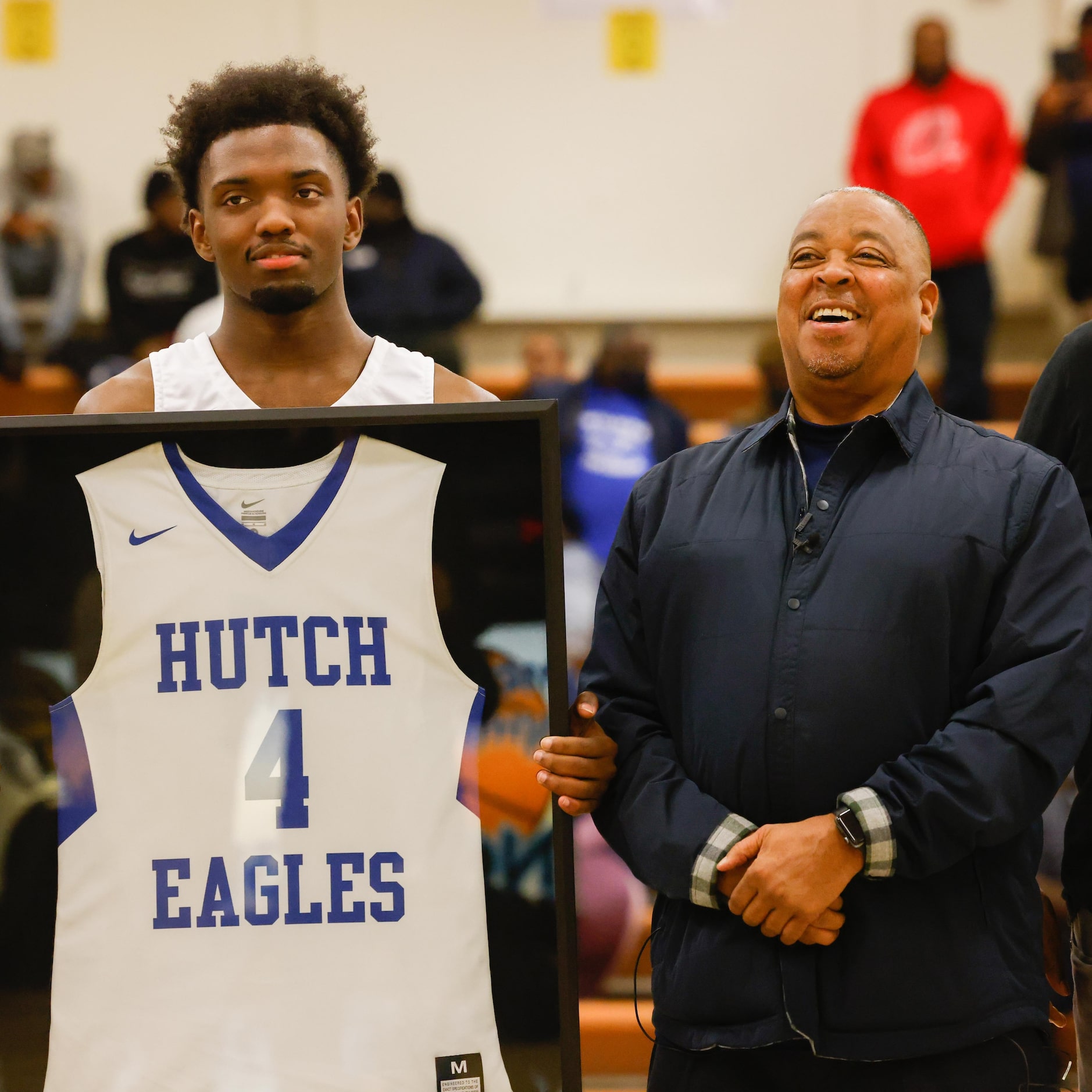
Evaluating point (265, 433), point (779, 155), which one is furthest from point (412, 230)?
point (265, 433)

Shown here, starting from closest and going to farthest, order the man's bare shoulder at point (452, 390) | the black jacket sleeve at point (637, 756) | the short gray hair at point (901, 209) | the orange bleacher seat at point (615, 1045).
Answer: the black jacket sleeve at point (637, 756)
the short gray hair at point (901, 209)
the man's bare shoulder at point (452, 390)
the orange bleacher seat at point (615, 1045)

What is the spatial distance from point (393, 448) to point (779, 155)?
584 cm

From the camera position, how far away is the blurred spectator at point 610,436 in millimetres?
5082

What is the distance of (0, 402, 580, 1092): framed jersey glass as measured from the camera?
1909 mm

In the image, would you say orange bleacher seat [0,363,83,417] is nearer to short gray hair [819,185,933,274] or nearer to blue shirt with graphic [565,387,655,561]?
blue shirt with graphic [565,387,655,561]

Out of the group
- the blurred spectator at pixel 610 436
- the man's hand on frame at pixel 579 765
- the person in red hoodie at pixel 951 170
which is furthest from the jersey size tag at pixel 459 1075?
the person in red hoodie at pixel 951 170

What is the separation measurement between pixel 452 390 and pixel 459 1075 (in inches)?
41.3

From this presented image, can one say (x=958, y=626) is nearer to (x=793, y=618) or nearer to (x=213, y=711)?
(x=793, y=618)

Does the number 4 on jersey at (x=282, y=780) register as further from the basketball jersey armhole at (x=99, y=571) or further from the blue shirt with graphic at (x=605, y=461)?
the blue shirt with graphic at (x=605, y=461)

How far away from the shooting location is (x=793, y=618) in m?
1.89

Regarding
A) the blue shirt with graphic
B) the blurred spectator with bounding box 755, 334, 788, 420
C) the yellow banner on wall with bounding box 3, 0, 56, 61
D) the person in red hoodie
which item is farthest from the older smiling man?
the yellow banner on wall with bounding box 3, 0, 56, 61

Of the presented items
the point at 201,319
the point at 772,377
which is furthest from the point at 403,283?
the point at 772,377

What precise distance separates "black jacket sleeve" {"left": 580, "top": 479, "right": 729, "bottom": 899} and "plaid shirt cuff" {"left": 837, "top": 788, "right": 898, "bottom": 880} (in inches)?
7.1

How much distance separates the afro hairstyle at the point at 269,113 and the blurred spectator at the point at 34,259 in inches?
187
